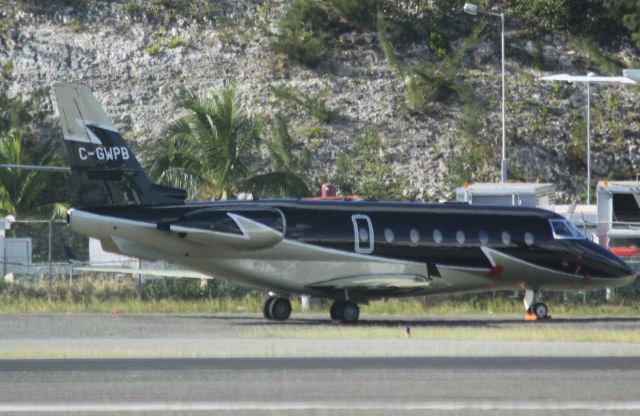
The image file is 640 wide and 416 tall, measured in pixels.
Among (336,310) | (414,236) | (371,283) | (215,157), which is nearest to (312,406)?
(371,283)

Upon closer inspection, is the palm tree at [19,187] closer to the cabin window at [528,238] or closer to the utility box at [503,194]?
the utility box at [503,194]

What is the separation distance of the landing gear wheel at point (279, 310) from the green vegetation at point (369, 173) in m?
19.8

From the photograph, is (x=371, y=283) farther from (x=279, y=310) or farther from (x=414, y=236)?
(x=279, y=310)

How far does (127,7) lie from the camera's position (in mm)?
61781

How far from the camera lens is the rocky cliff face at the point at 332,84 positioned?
5459cm

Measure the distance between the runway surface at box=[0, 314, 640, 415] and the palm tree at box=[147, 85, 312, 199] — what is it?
15441 mm

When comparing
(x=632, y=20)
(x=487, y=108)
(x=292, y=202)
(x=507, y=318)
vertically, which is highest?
(x=632, y=20)

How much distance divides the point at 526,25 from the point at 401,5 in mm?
6128

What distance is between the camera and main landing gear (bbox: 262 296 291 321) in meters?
29.0

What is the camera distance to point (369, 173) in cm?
5119

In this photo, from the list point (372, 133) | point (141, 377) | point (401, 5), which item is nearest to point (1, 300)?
point (141, 377)

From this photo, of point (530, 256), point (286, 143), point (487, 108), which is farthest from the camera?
point (487, 108)

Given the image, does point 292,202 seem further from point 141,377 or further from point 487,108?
point 487,108

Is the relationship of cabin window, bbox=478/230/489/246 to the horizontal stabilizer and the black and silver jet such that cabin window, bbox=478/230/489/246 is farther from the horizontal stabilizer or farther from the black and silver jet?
the horizontal stabilizer
